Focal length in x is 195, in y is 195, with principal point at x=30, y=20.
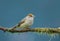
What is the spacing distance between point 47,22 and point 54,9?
0.16 m

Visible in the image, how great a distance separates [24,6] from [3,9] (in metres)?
0.23

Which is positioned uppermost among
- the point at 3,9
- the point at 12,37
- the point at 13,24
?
the point at 3,9

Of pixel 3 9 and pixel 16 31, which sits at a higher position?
pixel 3 9

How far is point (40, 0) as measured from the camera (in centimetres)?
211

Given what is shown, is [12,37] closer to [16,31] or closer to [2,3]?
[16,31]

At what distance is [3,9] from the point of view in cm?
208

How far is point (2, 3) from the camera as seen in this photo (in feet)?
6.84

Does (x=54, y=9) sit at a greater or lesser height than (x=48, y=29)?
greater

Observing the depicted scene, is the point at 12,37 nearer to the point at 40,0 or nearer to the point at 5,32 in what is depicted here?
the point at 5,32

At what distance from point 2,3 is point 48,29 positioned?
56cm

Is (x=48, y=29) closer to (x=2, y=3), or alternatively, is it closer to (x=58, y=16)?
(x=58, y=16)

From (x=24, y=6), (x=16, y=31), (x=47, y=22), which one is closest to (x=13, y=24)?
(x=16, y=31)

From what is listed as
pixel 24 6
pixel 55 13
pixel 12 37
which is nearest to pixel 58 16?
pixel 55 13

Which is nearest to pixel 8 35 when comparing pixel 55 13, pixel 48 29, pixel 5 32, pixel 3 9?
pixel 5 32
